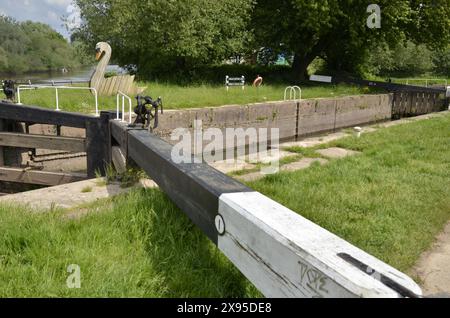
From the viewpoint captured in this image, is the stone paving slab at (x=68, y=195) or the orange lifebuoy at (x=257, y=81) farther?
the orange lifebuoy at (x=257, y=81)

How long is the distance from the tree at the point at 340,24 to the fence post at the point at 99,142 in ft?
48.2

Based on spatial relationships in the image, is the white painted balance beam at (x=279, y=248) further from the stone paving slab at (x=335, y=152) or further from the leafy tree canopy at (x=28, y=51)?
the leafy tree canopy at (x=28, y=51)

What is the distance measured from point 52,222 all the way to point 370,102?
17.0 m

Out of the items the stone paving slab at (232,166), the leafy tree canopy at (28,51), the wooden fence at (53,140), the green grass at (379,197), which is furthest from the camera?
the leafy tree canopy at (28,51)

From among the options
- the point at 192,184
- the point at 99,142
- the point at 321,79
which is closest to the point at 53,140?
the point at 99,142

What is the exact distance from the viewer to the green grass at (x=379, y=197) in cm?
330

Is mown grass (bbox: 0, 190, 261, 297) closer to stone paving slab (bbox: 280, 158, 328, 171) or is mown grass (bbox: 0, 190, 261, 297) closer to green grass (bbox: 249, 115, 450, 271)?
green grass (bbox: 249, 115, 450, 271)

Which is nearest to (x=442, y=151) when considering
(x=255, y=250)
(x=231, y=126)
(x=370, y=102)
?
(x=231, y=126)

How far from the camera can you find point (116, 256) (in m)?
2.49

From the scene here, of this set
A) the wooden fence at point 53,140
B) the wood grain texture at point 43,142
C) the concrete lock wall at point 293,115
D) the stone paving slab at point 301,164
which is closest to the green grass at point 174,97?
the concrete lock wall at point 293,115

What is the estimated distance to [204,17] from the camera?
1786 cm

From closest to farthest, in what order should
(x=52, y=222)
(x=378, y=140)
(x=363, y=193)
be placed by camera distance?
(x=52, y=222) → (x=363, y=193) → (x=378, y=140)

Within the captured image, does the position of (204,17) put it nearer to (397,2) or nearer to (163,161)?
(397,2)

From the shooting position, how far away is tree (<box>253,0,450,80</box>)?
19.0m
